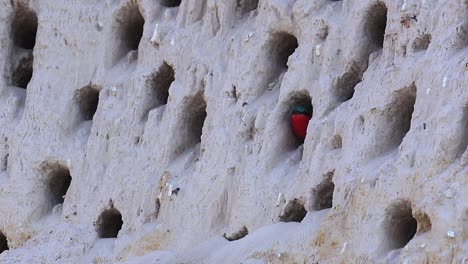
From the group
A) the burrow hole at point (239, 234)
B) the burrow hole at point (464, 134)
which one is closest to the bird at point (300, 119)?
the burrow hole at point (239, 234)

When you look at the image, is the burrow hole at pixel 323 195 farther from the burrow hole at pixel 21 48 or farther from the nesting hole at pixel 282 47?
the burrow hole at pixel 21 48

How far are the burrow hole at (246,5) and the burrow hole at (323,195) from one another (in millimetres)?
1082

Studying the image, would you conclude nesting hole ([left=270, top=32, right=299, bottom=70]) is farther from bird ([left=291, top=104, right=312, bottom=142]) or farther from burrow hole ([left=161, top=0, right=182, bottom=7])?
burrow hole ([left=161, top=0, right=182, bottom=7])

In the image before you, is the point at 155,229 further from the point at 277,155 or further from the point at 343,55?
the point at 343,55

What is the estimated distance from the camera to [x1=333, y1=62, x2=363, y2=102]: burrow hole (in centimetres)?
625

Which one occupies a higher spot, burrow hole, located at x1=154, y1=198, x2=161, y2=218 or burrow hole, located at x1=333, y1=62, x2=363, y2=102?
burrow hole, located at x1=333, y1=62, x2=363, y2=102

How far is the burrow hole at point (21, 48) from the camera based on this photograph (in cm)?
766

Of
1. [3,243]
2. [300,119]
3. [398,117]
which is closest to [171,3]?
[300,119]

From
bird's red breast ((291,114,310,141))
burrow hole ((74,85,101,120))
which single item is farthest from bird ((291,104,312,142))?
burrow hole ((74,85,101,120))

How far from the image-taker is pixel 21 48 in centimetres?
774

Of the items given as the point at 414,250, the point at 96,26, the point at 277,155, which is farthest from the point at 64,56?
the point at 414,250

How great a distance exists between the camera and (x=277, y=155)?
6445 millimetres

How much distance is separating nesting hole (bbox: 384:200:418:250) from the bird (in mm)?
756

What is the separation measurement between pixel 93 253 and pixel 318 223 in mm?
1323
